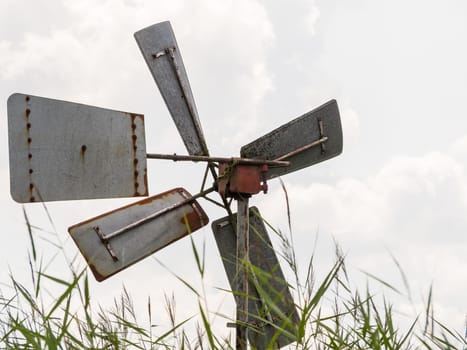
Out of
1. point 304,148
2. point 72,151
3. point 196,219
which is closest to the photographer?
point 72,151

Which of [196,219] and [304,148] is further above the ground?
[304,148]

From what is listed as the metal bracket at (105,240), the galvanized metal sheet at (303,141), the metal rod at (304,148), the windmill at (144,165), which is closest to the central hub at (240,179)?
the windmill at (144,165)

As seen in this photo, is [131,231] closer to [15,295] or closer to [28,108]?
[28,108]

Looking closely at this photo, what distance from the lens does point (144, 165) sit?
14.4 feet

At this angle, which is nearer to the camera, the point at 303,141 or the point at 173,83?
the point at 173,83

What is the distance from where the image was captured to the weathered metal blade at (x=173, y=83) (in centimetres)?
546

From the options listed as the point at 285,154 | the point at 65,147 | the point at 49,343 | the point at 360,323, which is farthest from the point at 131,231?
the point at 49,343

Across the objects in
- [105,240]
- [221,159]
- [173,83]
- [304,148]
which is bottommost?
[105,240]

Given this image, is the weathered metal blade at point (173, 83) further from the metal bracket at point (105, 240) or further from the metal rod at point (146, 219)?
the metal bracket at point (105, 240)

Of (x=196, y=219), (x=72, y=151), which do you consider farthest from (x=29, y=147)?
(x=196, y=219)

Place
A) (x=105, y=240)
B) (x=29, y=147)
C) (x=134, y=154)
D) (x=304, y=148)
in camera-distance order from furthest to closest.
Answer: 1. (x=304, y=148)
2. (x=105, y=240)
3. (x=134, y=154)
4. (x=29, y=147)

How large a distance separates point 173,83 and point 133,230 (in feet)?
4.21

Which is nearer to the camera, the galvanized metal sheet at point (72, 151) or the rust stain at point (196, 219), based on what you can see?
the galvanized metal sheet at point (72, 151)

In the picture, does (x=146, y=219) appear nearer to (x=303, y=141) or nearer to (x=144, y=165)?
(x=144, y=165)
